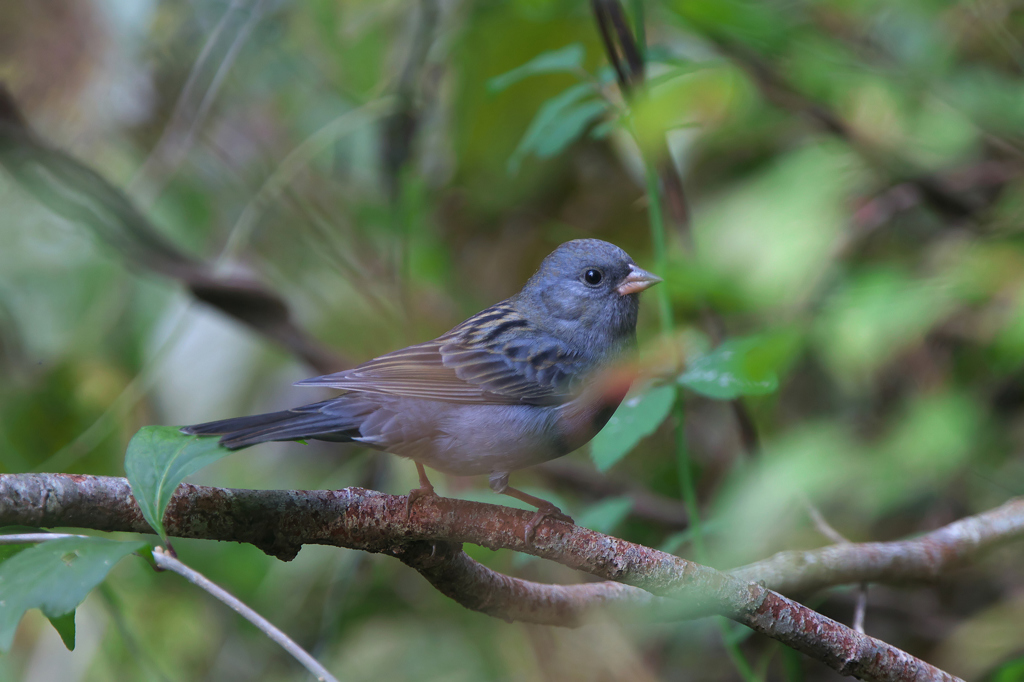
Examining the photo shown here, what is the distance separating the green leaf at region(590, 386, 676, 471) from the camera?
219cm

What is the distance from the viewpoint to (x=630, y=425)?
2312mm

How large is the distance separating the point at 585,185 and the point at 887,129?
155 cm

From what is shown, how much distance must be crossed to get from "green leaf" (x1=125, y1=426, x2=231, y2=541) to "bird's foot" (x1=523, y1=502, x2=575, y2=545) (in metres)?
0.72

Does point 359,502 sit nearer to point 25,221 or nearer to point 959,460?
point 959,460

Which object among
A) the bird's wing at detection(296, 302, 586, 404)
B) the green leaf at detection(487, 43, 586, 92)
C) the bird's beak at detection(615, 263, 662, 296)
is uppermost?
the green leaf at detection(487, 43, 586, 92)

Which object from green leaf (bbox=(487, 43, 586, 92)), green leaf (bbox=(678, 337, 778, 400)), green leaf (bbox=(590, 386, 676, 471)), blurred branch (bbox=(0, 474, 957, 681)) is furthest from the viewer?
green leaf (bbox=(487, 43, 586, 92))

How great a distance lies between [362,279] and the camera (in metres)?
3.97

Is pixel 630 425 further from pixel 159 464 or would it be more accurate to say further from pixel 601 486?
pixel 601 486

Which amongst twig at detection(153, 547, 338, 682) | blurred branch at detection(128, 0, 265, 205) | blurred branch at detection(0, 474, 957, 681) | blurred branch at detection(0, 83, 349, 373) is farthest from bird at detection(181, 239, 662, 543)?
blurred branch at detection(128, 0, 265, 205)

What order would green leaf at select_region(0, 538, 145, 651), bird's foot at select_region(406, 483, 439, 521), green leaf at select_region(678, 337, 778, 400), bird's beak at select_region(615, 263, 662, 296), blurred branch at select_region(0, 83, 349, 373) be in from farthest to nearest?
blurred branch at select_region(0, 83, 349, 373), bird's beak at select_region(615, 263, 662, 296), green leaf at select_region(678, 337, 778, 400), bird's foot at select_region(406, 483, 439, 521), green leaf at select_region(0, 538, 145, 651)

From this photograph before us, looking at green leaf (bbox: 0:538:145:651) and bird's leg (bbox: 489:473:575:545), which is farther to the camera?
bird's leg (bbox: 489:473:575:545)

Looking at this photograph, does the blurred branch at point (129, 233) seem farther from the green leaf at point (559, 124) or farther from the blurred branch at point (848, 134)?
the blurred branch at point (848, 134)

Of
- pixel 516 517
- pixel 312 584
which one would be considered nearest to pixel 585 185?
pixel 312 584

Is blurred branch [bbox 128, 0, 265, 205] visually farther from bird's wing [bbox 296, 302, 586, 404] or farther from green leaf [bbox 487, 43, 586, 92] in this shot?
bird's wing [bbox 296, 302, 586, 404]
